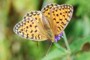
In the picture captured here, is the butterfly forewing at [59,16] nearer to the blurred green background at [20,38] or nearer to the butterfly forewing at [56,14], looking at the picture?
the butterfly forewing at [56,14]

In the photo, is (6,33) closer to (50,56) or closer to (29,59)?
(29,59)

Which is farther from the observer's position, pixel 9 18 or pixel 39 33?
pixel 9 18

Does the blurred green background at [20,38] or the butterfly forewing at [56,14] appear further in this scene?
the blurred green background at [20,38]

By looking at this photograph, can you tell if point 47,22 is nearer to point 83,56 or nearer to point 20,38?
point 83,56

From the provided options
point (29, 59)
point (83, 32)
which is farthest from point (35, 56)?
point (83, 32)

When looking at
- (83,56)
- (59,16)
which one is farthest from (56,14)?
(83,56)

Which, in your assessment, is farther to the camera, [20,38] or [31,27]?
[20,38]

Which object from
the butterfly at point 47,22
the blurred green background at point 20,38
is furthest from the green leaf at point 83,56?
the blurred green background at point 20,38
